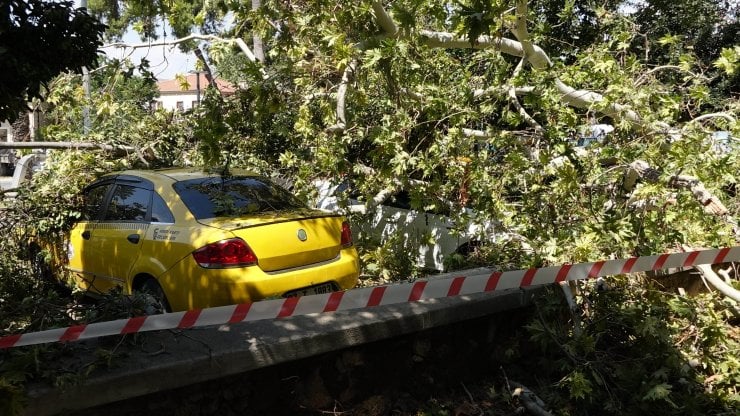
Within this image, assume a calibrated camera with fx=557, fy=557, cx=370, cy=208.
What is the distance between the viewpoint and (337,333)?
3381 mm

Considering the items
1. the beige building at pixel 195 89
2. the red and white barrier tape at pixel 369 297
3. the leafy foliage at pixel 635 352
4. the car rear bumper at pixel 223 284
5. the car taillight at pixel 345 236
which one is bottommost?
the leafy foliage at pixel 635 352

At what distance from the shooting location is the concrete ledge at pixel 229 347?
255 centimetres

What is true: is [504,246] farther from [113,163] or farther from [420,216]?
[113,163]

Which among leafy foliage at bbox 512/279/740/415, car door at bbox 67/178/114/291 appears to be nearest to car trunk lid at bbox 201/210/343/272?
car door at bbox 67/178/114/291

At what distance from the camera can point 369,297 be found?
143 inches

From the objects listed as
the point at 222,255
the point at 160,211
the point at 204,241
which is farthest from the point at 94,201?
the point at 222,255

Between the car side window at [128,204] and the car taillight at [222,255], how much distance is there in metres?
0.99

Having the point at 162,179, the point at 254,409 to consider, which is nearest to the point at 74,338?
the point at 254,409

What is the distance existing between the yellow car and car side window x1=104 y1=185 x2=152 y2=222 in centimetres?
1

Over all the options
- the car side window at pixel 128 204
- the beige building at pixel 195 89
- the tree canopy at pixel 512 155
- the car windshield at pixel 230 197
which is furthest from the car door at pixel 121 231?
the beige building at pixel 195 89

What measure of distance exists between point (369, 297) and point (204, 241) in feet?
4.95

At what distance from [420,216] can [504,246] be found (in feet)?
5.11

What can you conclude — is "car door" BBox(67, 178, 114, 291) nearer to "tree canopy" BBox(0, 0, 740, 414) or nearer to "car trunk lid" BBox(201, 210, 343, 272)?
"tree canopy" BBox(0, 0, 740, 414)

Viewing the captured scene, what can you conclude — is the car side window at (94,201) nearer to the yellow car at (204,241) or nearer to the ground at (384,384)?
the yellow car at (204,241)
